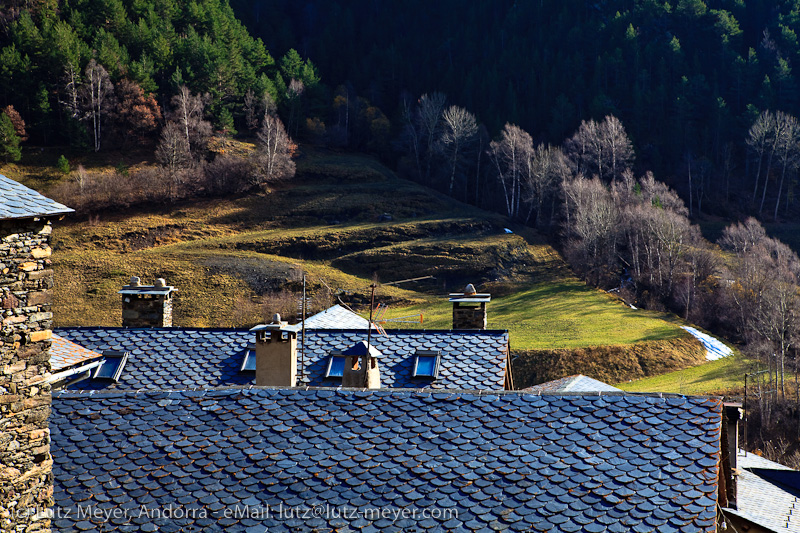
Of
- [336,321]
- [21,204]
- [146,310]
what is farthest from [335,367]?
[336,321]

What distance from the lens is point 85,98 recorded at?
8706 centimetres

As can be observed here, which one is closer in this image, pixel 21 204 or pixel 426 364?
pixel 21 204

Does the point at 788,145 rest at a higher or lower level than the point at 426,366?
higher

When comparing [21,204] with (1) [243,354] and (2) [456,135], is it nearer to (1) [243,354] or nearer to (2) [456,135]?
(1) [243,354]

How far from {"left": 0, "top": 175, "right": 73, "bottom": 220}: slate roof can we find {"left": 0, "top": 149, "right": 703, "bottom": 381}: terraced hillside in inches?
1485

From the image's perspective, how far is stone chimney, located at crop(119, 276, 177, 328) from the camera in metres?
19.1

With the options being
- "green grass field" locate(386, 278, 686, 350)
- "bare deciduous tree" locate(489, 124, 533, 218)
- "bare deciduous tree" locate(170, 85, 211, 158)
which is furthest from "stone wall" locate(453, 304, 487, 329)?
"bare deciduous tree" locate(170, 85, 211, 158)

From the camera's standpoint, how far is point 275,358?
1374cm

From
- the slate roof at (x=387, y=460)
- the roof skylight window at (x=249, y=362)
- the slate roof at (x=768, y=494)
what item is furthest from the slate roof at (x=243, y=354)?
the slate roof at (x=387, y=460)

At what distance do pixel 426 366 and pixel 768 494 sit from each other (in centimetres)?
787

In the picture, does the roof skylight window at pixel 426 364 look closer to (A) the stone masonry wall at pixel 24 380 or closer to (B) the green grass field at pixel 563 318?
(A) the stone masonry wall at pixel 24 380

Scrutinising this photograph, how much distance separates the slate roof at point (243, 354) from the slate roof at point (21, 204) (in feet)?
24.3

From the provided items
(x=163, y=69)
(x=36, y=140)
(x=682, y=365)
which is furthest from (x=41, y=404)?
(x=163, y=69)

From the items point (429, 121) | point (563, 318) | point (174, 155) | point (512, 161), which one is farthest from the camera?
point (429, 121)
